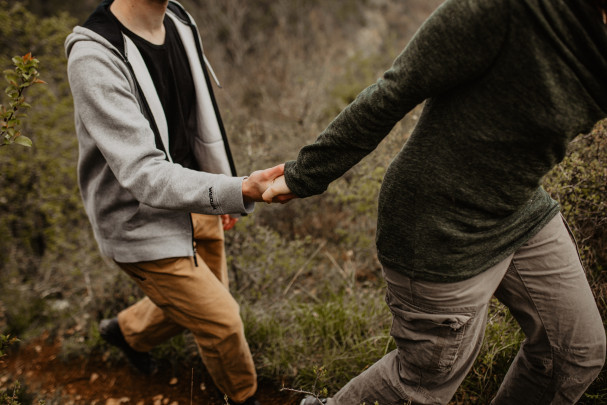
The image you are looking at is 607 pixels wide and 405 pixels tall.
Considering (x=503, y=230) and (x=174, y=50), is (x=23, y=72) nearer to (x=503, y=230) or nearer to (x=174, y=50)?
(x=174, y=50)

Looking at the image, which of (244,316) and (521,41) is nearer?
(521,41)

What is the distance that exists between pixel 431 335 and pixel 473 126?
2.44 feet

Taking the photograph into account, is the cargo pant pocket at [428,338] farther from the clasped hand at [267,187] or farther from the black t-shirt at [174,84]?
the black t-shirt at [174,84]

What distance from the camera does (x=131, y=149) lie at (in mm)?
1747

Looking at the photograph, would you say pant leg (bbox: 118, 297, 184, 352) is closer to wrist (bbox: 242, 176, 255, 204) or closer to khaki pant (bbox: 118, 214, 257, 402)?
khaki pant (bbox: 118, 214, 257, 402)

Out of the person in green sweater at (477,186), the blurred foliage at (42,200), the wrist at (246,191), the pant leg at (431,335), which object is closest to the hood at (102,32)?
the wrist at (246,191)

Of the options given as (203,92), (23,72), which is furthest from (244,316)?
(23,72)

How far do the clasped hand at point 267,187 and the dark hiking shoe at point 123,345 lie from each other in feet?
5.37

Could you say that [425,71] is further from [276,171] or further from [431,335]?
[431,335]

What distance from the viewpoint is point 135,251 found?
204cm

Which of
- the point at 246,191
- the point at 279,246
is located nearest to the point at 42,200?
the point at 279,246

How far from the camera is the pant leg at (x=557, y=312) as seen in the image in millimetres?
1650

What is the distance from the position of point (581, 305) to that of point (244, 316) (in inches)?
78.8

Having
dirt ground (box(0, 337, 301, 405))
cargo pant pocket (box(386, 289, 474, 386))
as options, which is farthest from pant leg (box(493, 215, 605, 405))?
dirt ground (box(0, 337, 301, 405))
